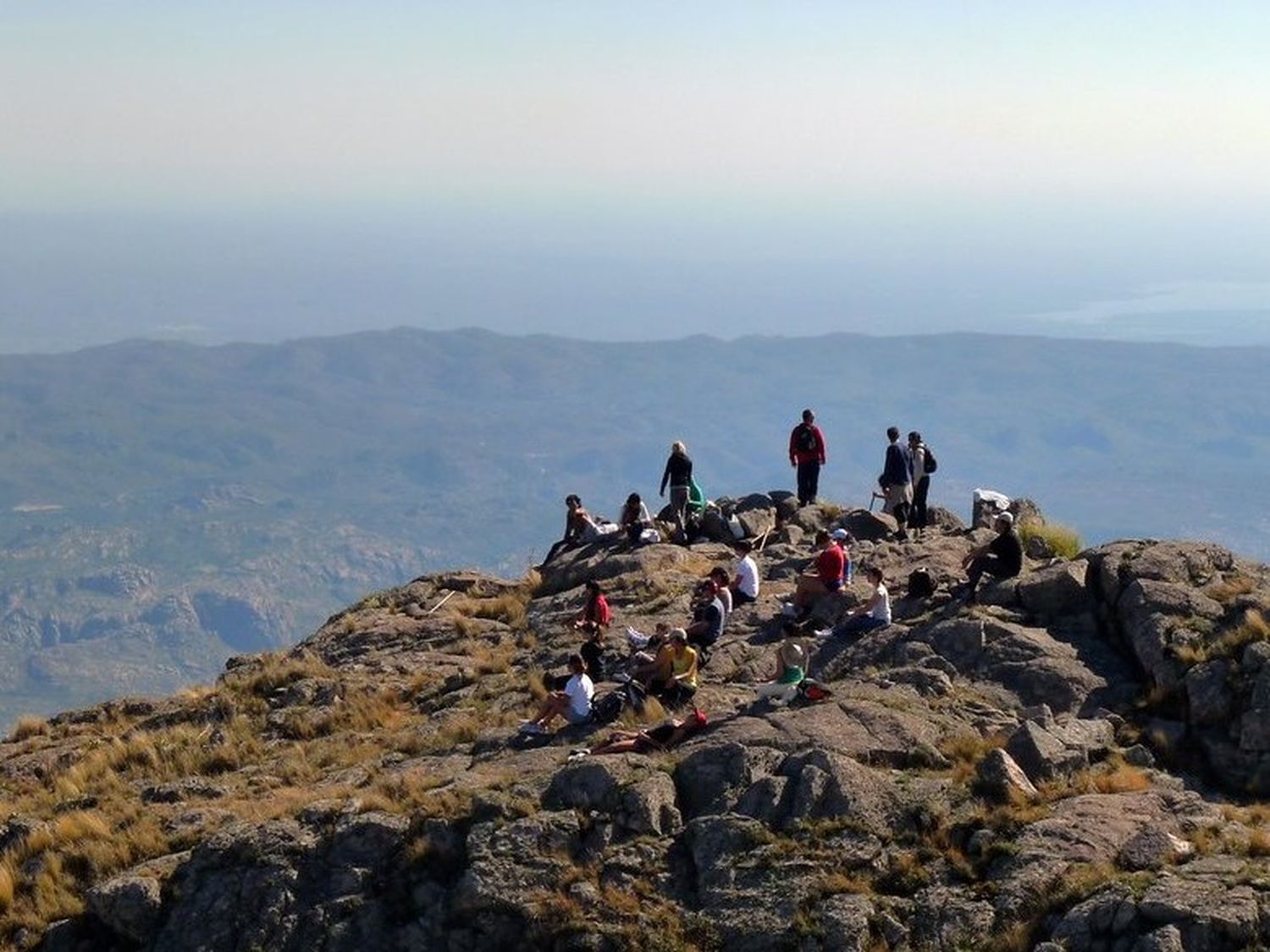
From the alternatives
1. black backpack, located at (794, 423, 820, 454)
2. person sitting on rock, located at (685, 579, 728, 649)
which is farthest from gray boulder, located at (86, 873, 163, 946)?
black backpack, located at (794, 423, 820, 454)

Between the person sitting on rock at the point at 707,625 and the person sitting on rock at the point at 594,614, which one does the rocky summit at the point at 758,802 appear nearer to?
the person sitting on rock at the point at 707,625

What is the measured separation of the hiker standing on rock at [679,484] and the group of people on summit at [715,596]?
0.08 feet

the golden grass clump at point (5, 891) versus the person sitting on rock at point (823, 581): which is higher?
the person sitting on rock at point (823, 581)

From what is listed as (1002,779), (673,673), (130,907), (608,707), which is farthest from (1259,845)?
(130,907)

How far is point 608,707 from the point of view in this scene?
2070cm

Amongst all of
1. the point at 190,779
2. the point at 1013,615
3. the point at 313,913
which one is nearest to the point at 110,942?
the point at 313,913

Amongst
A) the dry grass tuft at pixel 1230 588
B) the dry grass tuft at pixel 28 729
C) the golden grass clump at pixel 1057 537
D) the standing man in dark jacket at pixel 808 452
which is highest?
the standing man in dark jacket at pixel 808 452

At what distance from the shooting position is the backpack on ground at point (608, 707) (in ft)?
67.9

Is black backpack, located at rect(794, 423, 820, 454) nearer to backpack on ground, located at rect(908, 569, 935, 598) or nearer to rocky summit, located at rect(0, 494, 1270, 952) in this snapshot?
rocky summit, located at rect(0, 494, 1270, 952)

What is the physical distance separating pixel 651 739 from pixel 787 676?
2363mm

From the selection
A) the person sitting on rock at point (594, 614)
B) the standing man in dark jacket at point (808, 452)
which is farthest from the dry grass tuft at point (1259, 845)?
the standing man in dark jacket at point (808, 452)

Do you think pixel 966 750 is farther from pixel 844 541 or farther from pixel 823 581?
pixel 844 541

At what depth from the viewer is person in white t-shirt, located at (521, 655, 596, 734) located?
68.0ft

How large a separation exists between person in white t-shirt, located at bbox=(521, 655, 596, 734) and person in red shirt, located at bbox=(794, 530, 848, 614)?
5283mm
